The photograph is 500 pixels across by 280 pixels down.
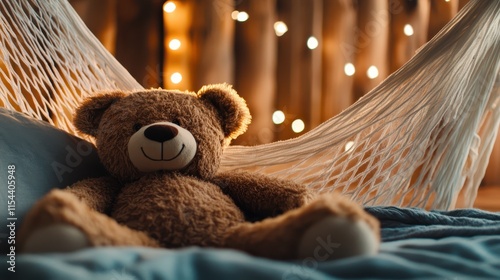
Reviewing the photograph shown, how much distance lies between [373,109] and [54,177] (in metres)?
0.61

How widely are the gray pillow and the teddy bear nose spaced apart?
180 millimetres

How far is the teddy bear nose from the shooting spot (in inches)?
31.6

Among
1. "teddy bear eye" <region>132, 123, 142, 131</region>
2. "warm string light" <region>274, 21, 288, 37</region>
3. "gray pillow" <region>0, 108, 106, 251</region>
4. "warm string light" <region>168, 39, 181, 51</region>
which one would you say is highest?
"warm string light" <region>274, 21, 288, 37</region>

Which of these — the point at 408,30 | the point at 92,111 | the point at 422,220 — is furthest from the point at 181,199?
the point at 408,30

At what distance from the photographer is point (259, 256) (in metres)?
0.64

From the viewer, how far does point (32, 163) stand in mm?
867

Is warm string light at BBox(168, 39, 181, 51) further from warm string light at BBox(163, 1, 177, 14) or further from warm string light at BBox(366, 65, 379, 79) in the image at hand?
warm string light at BBox(366, 65, 379, 79)

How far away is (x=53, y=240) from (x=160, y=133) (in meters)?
0.27

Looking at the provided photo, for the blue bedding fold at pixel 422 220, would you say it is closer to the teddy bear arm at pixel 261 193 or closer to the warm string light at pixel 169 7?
the teddy bear arm at pixel 261 193

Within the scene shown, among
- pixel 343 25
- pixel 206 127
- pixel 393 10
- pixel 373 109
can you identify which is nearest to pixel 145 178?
pixel 206 127

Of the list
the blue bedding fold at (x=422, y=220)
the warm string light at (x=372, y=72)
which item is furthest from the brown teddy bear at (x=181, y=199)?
the warm string light at (x=372, y=72)

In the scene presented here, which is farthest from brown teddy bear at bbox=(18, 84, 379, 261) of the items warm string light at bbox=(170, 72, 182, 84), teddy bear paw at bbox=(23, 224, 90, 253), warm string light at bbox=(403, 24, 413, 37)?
warm string light at bbox=(403, 24, 413, 37)

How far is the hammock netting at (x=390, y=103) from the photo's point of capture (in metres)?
1.05

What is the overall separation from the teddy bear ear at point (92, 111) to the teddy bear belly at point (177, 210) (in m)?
0.16
